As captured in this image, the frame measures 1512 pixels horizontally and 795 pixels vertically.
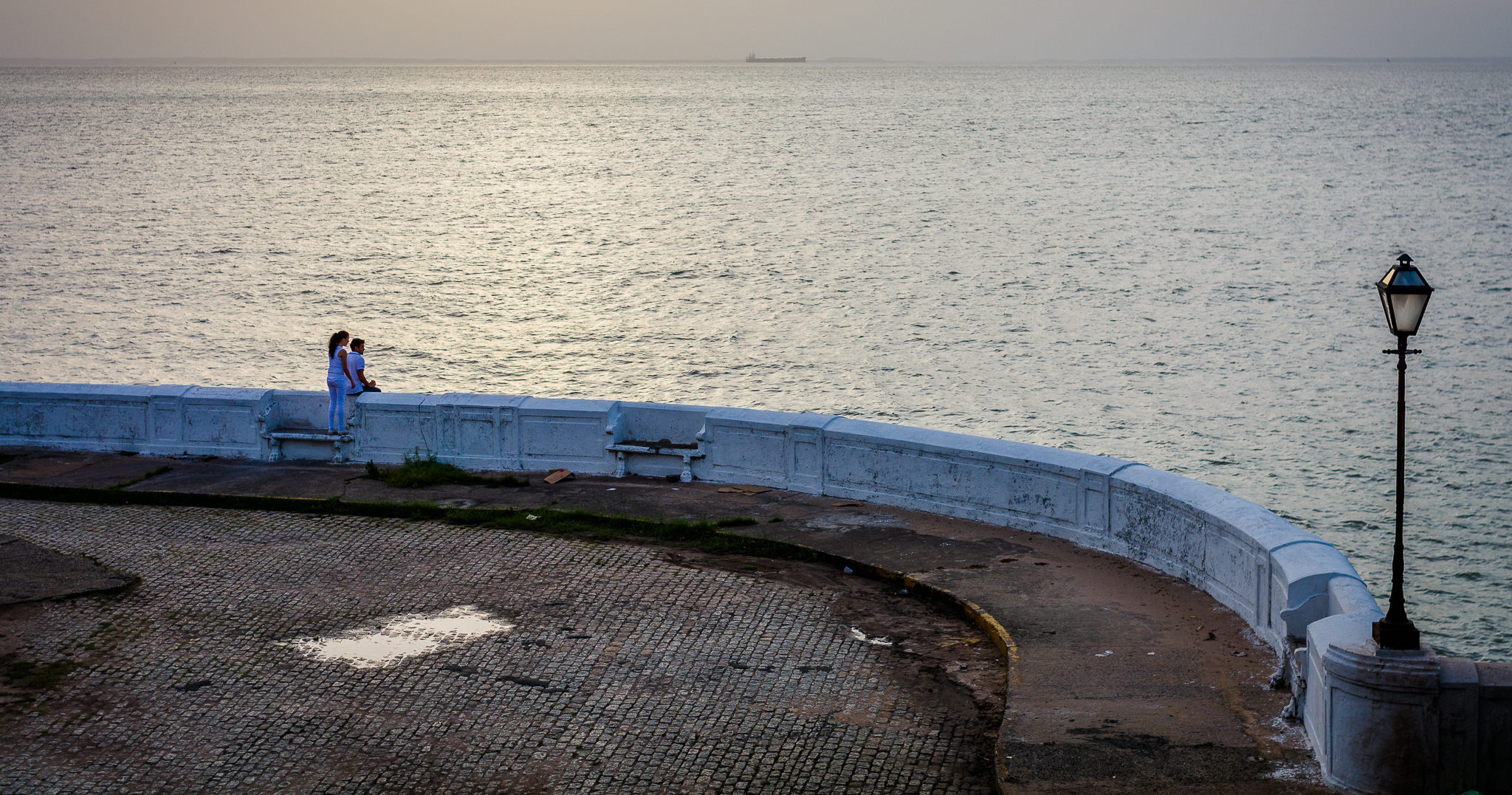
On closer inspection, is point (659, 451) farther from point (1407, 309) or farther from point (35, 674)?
point (1407, 309)

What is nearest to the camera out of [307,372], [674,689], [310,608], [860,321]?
[674,689]

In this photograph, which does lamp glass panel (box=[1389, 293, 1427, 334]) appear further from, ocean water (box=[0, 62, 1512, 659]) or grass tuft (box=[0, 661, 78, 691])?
ocean water (box=[0, 62, 1512, 659])

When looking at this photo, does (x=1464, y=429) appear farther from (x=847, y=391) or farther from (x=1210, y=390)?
(x=847, y=391)

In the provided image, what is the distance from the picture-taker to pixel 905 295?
47750 millimetres

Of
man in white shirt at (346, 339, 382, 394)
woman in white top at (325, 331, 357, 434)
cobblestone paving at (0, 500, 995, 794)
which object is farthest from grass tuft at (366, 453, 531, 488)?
cobblestone paving at (0, 500, 995, 794)

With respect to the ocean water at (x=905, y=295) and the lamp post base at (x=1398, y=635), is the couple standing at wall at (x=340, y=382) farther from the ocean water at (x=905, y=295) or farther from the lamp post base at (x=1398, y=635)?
the ocean water at (x=905, y=295)

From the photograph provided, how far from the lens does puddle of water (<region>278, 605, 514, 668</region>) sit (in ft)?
34.0

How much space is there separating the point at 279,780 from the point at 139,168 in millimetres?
99680

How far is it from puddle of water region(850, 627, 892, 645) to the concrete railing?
2.62 metres

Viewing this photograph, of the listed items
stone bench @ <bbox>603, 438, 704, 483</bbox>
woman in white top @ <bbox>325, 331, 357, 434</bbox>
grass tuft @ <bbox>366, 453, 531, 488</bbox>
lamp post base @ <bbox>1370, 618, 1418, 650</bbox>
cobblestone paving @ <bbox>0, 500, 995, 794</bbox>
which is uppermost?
woman in white top @ <bbox>325, 331, 357, 434</bbox>

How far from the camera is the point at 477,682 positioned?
9.85 meters

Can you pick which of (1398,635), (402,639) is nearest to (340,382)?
(402,639)

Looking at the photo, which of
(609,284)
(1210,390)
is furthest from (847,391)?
(609,284)

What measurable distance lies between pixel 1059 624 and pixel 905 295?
3765 cm
